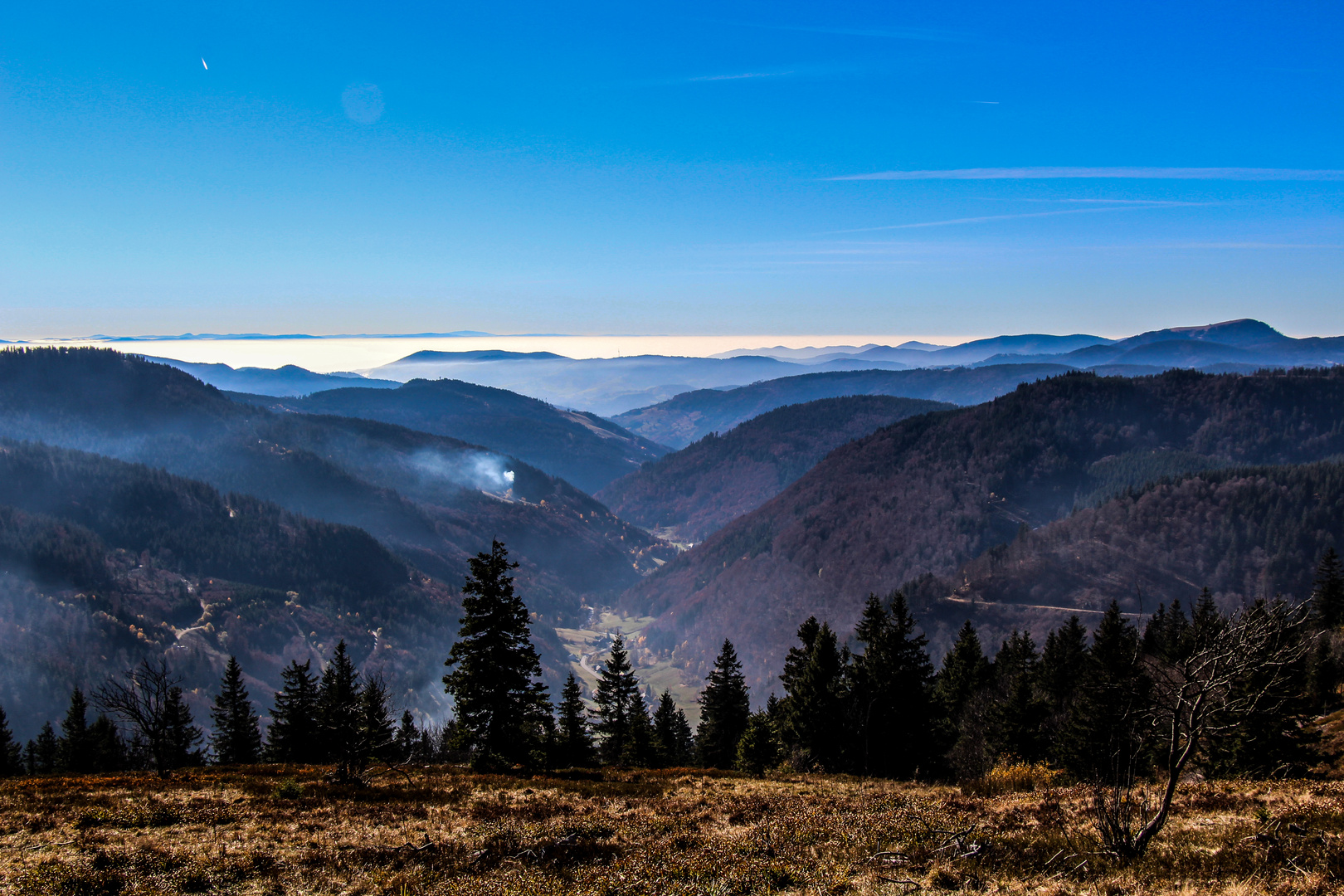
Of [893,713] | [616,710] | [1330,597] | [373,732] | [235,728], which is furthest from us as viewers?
[1330,597]

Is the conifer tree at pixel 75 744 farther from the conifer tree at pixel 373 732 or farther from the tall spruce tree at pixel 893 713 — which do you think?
the tall spruce tree at pixel 893 713

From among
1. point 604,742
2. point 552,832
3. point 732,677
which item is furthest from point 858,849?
point 604,742

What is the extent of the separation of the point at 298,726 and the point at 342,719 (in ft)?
75.3

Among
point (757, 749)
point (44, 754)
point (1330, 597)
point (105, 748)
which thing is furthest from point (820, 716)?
point (44, 754)

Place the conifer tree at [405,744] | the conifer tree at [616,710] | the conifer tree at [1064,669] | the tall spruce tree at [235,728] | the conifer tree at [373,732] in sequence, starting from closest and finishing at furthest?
the conifer tree at [373,732], the conifer tree at [405,744], the conifer tree at [1064,669], the conifer tree at [616,710], the tall spruce tree at [235,728]

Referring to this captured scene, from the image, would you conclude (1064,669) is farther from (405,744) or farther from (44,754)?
(44,754)

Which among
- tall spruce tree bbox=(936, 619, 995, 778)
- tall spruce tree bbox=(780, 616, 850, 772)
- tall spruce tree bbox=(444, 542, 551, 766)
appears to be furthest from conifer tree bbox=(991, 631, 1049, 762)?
tall spruce tree bbox=(444, 542, 551, 766)

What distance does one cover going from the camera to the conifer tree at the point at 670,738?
62.5 metres

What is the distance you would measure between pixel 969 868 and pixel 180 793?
2578 cm

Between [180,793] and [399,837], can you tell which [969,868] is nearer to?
[399,837]

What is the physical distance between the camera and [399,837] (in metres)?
17.8

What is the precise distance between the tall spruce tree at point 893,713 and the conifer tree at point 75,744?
69.6m

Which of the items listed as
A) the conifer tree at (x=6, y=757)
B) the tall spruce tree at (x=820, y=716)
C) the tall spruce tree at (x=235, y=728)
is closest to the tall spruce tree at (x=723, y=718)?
the tall spruce tree at (x=820, y=716)

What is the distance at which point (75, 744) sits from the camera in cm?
6316
